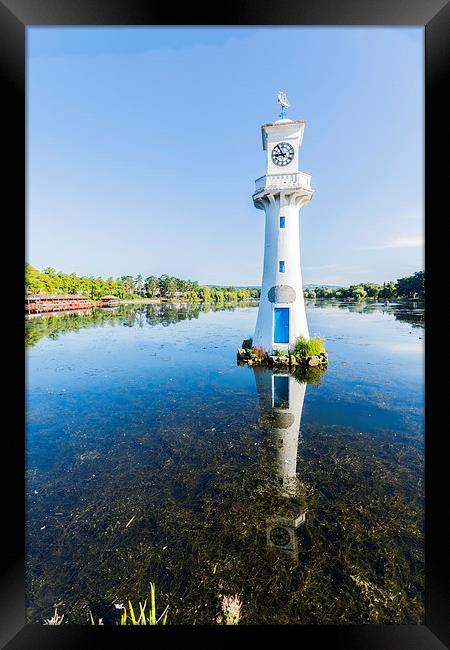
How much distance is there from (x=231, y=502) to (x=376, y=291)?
6705 centimetres

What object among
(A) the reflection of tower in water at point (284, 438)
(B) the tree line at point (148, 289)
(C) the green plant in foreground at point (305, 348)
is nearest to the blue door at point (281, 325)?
(C) the green plant in foreground at point (305, 348)

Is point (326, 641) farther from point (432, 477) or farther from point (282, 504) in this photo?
point (282, 504)

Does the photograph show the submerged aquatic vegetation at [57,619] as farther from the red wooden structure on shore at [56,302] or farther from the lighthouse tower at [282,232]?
the red wooden structure on shore at [56,302]

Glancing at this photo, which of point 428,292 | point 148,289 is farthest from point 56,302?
point 428,292

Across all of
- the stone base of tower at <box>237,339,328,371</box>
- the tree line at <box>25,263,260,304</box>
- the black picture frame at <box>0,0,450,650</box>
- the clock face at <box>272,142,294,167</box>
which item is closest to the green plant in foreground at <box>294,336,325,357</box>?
the stone base of tower at <box>237,339,328,371</box>

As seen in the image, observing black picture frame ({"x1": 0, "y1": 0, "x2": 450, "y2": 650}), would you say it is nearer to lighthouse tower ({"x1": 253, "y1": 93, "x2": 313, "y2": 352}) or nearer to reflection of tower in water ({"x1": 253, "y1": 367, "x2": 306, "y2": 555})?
reflection of tower in water ({"x1": 253, "y1": 367, "x2": 306, "y2": 555})

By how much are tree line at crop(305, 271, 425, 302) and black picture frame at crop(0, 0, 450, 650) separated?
43.7 m

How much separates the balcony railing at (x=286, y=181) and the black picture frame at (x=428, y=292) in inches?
409

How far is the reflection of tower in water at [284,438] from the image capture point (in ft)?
12.2

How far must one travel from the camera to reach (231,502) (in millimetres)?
4305

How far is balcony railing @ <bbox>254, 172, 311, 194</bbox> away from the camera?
10.9 m

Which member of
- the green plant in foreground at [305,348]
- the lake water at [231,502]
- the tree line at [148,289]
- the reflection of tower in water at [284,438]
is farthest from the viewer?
the tree line at [148,289]

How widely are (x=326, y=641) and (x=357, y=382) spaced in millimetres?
10773

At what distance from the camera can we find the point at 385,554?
3.43 meters
